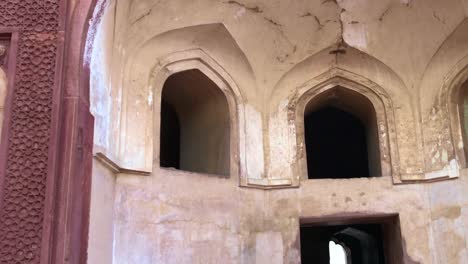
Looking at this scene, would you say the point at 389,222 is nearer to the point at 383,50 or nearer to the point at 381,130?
the point at 381,130

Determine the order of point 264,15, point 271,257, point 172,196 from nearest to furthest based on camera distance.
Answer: point 172,196 → point 271,257 → point 264,15

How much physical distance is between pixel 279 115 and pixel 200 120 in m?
0.90

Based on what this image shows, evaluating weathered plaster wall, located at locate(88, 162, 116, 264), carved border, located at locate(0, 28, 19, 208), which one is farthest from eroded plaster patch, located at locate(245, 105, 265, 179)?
carved border, located at locate(0, 28, 19, 208)

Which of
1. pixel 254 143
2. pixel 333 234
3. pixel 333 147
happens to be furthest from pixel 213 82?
pixel 333 234

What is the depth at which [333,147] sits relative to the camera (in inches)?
348

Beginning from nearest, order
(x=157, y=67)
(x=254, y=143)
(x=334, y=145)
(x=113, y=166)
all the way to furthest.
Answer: (x=113, y=166) < (x=157, y=67) < (x=254, y=143) < (x=334, y=145)

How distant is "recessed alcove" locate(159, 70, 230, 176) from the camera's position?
579 cm

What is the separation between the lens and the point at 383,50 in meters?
5.89

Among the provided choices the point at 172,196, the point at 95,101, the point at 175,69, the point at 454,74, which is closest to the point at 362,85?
the point at 454,74

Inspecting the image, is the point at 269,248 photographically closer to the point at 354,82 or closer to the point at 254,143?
the point at 254,143

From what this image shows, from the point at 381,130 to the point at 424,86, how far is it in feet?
2.12

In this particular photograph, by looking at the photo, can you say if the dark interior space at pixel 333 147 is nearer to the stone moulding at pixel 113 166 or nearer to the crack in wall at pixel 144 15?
the crack in wall at pixel 144 15

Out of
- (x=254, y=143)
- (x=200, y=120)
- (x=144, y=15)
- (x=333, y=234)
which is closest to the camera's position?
(x=144, y=15)

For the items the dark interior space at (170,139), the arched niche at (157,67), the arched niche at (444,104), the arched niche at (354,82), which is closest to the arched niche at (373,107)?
the arched niche at (354,82)
